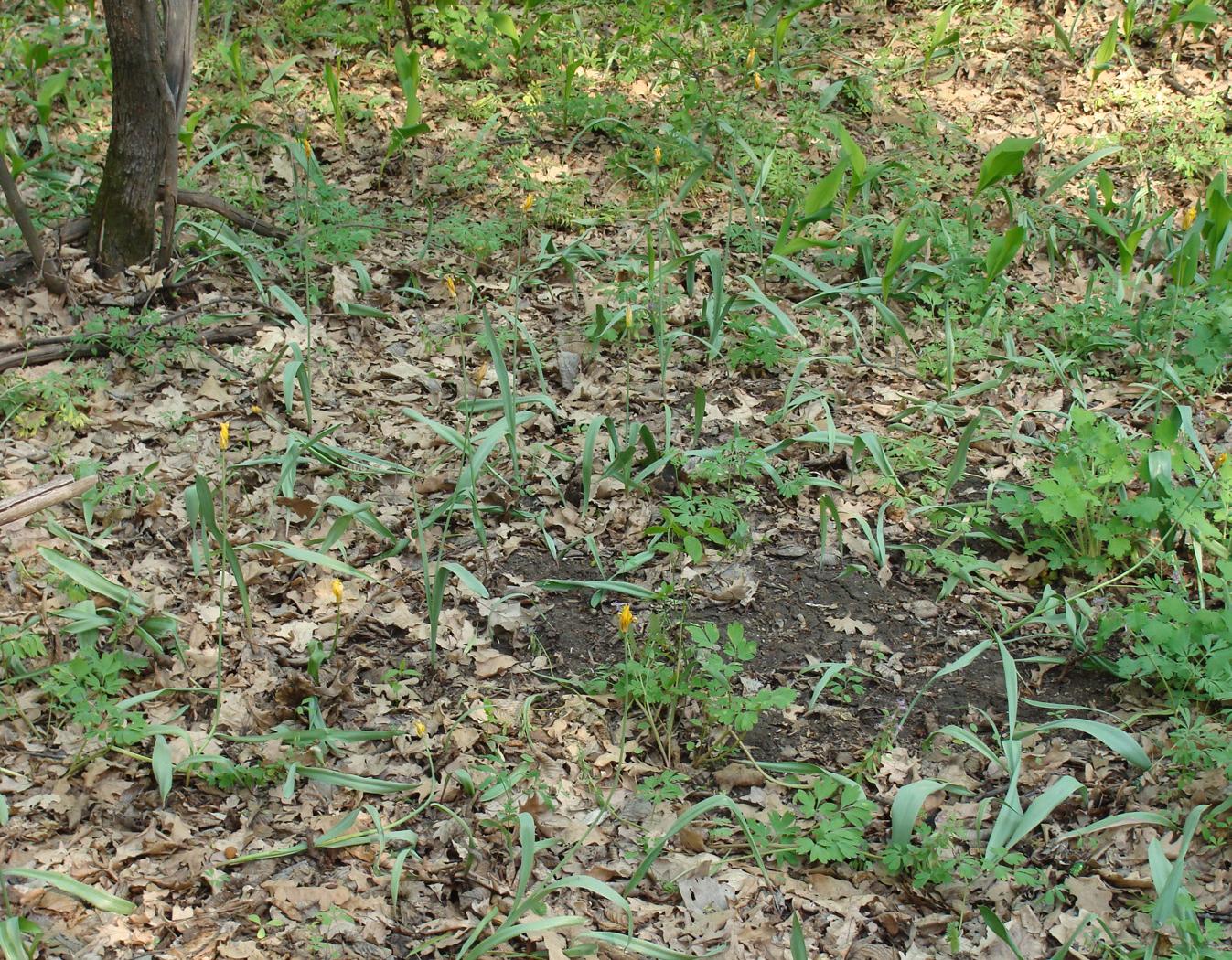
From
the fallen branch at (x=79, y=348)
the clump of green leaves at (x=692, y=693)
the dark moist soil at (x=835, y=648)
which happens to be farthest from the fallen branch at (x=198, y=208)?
the clump of green leaves at (x=692, y=693)

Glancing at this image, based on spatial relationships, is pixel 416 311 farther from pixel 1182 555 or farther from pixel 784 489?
pixel 1182 555

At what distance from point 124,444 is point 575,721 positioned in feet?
5.96

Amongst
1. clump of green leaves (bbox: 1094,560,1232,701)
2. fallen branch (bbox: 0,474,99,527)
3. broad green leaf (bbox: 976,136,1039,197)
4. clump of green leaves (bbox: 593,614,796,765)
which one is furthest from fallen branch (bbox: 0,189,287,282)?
clump of green leaves (bbox: 1094,560,1232,701)

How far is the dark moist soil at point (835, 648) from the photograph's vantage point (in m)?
2.78

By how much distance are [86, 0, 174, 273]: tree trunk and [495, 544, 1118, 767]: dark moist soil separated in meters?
2.05

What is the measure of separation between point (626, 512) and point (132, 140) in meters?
2.26

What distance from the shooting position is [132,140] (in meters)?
3.86

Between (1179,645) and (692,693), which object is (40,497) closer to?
(692,693)

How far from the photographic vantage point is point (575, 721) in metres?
2.76

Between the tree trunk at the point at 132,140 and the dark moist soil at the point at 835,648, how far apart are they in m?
2.05

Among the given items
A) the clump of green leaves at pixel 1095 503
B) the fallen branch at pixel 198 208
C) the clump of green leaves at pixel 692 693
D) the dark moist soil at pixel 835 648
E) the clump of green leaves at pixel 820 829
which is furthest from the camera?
the fallen branch at pixel 198 208

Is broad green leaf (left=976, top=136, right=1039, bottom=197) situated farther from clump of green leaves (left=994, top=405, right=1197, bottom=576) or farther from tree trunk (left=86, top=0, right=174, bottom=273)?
tree trunk (left=86, top=0, right=174, bottom=273)

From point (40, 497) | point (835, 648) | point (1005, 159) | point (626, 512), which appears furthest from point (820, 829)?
point (1005, 159)

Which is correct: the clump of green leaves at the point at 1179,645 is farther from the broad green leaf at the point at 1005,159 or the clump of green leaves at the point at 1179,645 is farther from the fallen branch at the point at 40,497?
the fallen branch at the point at 40,497
